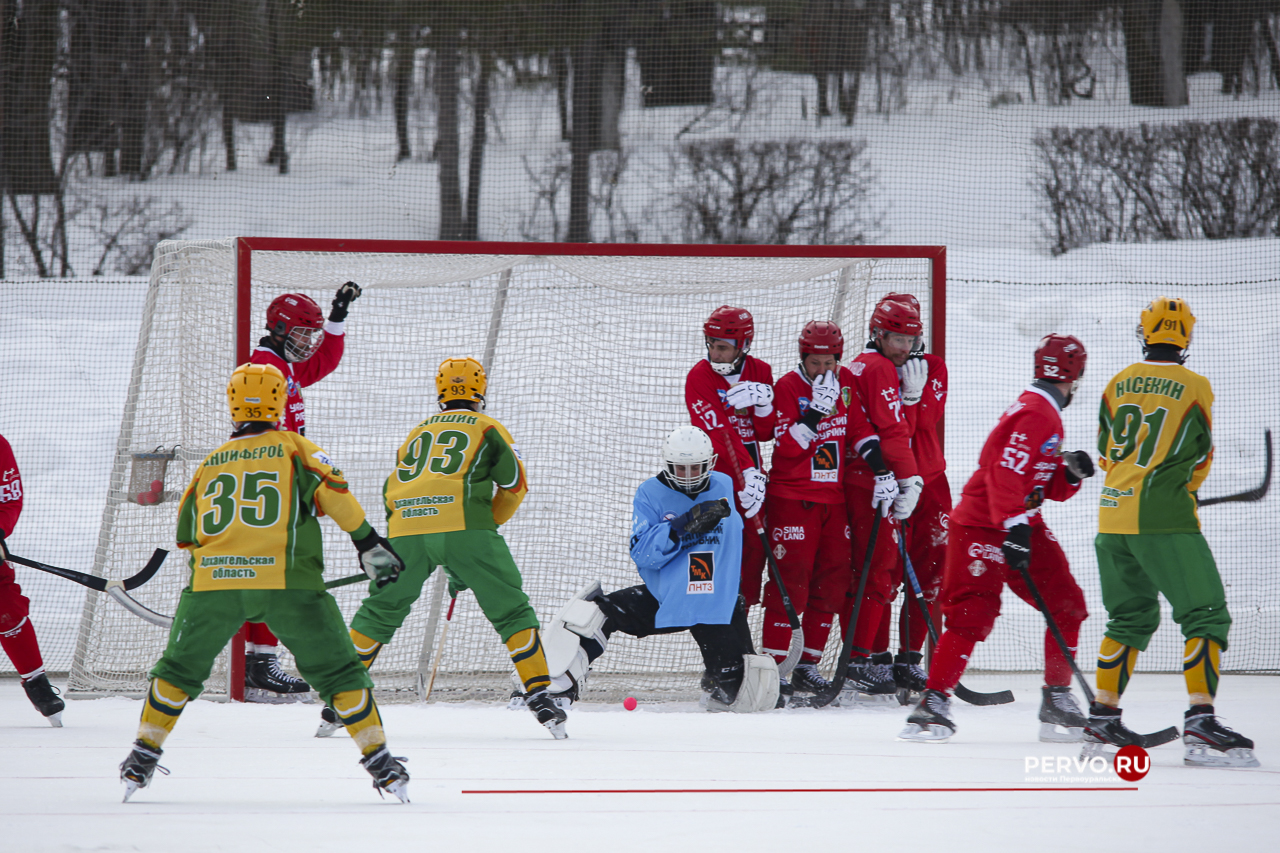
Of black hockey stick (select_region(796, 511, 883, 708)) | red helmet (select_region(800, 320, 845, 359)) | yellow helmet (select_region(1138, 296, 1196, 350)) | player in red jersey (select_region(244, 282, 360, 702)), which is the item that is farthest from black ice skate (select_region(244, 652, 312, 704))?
yellow helmet (select_region(1138, 296, 1196, 350))

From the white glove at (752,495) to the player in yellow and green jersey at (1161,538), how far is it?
1.50 m

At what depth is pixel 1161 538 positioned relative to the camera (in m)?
3.81

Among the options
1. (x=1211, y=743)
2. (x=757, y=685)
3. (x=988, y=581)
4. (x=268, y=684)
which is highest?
(x=988, y=581)

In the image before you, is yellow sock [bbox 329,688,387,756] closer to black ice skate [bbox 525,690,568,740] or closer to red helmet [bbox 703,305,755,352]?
black ice skate [bbox 525,690,568,740]

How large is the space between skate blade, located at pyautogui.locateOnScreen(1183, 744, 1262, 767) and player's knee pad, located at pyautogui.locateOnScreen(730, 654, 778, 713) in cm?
159

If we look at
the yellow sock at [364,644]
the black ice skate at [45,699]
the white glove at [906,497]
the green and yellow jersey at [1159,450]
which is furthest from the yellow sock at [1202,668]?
the black ice skate at [45,699]

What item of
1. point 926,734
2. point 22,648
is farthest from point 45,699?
point 926,734

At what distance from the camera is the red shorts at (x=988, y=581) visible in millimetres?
4184

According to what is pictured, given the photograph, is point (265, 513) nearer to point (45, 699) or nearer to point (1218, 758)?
point (45, 699)

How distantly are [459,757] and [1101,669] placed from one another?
2.05 meters

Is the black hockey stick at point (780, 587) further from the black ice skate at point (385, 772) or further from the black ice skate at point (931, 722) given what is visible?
the black ice skate at point (385, 772)

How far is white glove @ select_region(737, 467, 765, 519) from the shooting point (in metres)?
5.08

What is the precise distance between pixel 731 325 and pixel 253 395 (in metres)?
2.30

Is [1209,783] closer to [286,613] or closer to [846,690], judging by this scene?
[846,690]
